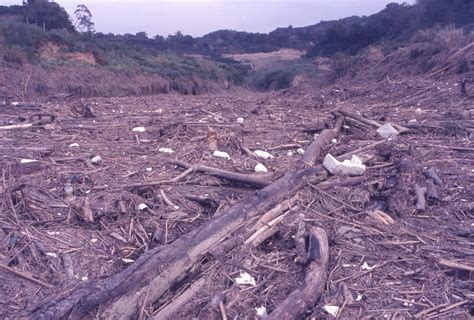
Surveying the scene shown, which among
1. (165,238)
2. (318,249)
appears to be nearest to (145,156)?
(165,238)

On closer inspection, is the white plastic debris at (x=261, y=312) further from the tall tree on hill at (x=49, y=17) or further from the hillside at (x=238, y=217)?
the tall tree on hill at (x=49, y=17)

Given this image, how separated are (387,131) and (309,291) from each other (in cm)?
421

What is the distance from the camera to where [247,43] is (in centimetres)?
6028

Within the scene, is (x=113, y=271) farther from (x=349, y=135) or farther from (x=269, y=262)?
(x=349, y=135)

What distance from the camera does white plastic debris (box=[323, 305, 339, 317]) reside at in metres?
2.87

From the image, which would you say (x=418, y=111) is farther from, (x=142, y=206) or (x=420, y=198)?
(x=142, y=206)

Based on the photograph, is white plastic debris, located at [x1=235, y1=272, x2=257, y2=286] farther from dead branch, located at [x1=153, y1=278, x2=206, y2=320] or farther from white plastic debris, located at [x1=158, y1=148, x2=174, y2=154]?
white plastic debris, located at [x1=158, y1=148, x2=174, y2=154]

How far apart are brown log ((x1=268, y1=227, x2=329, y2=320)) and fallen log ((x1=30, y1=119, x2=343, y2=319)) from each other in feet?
2.39

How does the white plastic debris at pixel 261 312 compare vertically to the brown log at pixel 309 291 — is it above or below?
below

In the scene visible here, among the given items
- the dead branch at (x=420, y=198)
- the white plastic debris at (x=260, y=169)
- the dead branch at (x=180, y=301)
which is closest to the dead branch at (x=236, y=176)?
the white plastic debris at (x=260, y=169)

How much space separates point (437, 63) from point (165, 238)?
11781 mm

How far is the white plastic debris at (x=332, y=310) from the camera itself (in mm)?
2867

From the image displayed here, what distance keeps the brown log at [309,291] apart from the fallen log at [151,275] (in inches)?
28.7

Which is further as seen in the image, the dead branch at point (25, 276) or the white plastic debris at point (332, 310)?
the dead branch at point (25, 276)
